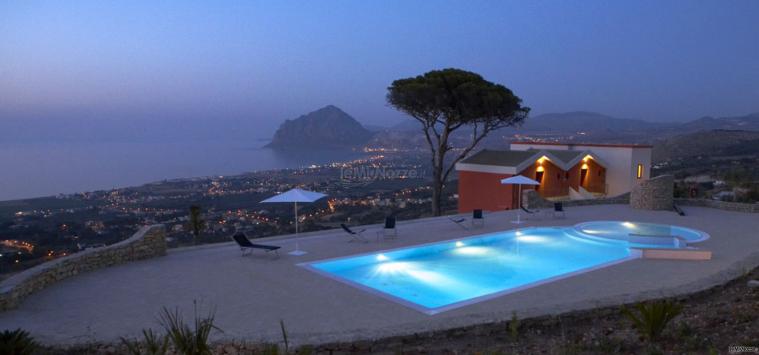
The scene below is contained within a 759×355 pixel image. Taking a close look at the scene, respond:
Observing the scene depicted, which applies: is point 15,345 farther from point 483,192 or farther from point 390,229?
point 483,192

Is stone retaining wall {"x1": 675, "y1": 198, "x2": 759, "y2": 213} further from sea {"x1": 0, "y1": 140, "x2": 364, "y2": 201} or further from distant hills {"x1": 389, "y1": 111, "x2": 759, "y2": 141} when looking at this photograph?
distant hills {"x1": 389, "y1": 111, "x2": 759, "y2": 141}

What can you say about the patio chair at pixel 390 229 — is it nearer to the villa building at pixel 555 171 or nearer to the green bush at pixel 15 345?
the green bush at pixel 15 345

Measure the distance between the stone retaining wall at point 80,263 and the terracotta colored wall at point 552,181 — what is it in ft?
54.3

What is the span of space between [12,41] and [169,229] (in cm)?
1289

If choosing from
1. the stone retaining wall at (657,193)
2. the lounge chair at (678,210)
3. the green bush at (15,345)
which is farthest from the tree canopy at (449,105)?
the green bush at (15,345)

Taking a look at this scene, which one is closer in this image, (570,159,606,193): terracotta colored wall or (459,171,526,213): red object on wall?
(459,171,526,213): red object on wall

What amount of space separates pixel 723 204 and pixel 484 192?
9.14 metres

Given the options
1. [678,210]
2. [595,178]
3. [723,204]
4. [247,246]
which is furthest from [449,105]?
[247,246]

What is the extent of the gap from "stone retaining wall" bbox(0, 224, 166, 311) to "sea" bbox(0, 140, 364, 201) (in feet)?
62.5

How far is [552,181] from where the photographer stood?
2233cm

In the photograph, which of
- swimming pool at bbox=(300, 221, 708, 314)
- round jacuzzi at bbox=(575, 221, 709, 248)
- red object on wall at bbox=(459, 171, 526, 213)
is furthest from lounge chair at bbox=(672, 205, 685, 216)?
red object on wall at bbox=(459, 171, 526, 213)

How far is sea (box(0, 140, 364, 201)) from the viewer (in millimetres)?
28097

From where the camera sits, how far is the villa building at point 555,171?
69.0ft

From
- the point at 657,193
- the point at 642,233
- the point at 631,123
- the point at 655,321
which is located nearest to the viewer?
the point at 655,321
